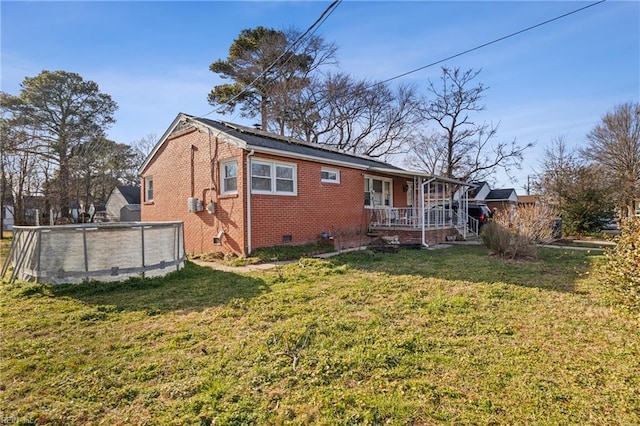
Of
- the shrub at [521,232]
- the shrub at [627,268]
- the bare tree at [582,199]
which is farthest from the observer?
the bare tree at [582,199]

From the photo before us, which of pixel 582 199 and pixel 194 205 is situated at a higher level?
pixel 582 199

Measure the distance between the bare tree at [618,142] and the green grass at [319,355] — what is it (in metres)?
26.7

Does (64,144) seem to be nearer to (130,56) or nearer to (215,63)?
(215,63)

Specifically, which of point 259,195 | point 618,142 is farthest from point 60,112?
point 618,142

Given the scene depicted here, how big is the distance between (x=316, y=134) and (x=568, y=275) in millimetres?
20753

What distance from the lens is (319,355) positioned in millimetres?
3203

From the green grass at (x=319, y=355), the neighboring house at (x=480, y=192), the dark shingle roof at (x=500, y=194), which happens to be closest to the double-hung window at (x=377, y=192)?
the green grass at (x=319, y=355)

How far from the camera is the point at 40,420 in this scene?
7.52 feet

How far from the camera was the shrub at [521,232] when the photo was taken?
8836mm

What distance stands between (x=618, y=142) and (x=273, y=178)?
29.6m

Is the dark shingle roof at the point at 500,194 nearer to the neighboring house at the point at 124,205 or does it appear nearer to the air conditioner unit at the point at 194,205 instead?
the air conditioner unit at the point at 194,205

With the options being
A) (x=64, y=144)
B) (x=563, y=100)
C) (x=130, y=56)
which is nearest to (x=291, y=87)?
(x=130, y=56)

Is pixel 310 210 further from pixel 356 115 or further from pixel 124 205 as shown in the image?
pixel 124 205

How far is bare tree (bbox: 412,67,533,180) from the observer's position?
27047mm
